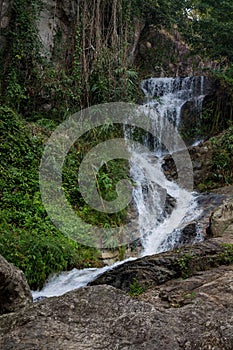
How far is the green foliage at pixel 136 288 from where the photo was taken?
366 cm

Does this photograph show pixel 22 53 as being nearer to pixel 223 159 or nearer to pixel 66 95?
pixel 66 95

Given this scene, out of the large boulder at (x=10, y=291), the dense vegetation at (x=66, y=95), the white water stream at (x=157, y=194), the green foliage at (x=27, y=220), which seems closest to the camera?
the large boulder at (x=10, y=291)

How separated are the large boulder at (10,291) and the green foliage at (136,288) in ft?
3.89

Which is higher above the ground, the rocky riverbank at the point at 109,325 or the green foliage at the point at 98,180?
the rocky riverbank at the point at 109,325

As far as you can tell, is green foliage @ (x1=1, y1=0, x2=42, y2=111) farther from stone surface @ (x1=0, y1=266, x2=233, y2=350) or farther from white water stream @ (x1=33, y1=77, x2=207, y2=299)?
stone surface @ (x1=0, y1=266, x2=233, y2=350)

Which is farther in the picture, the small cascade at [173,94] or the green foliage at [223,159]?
the small cascade at [173,94]

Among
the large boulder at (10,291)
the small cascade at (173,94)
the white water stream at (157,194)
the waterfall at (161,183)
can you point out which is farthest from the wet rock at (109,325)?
the small cascade at (173,94)

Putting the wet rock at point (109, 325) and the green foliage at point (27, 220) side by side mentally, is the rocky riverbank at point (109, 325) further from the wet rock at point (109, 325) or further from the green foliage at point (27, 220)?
the green foliage at point (27, 220)

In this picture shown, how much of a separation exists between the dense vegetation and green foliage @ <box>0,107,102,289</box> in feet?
0.05

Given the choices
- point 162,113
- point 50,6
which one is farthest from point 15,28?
point 162,113

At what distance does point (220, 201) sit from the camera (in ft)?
26.0

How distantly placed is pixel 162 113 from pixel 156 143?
1.13 metres

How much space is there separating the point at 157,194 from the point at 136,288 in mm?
4851

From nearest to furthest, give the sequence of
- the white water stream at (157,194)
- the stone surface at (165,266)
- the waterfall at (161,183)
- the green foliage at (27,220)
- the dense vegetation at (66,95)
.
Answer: the stone surface at (165,266) → the green foliage at (27,220) → the white water stream at (157,194) → the dense vegetation at (66,95) → the waterfall at (161,183)
